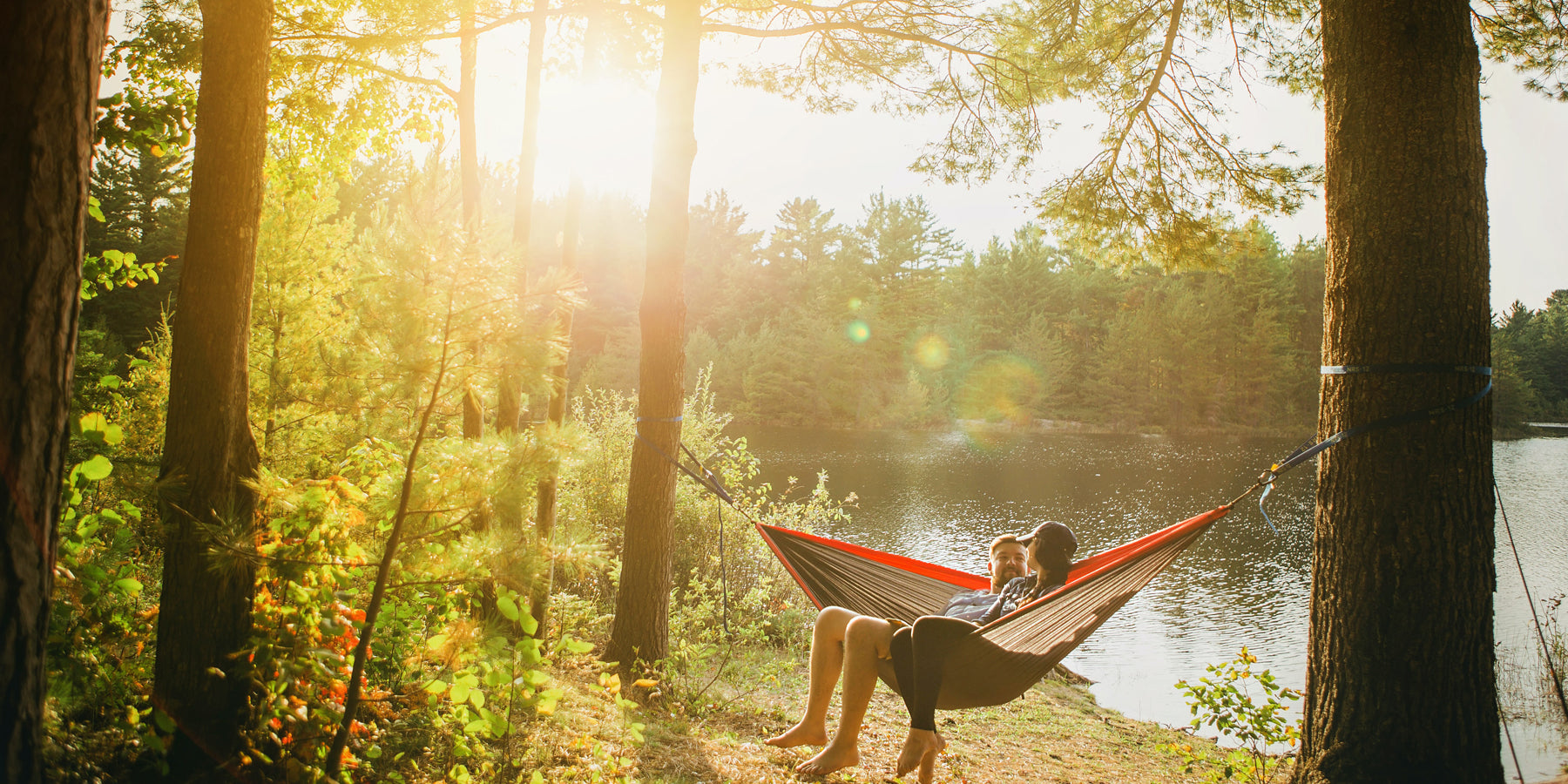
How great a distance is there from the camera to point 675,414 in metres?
2.69

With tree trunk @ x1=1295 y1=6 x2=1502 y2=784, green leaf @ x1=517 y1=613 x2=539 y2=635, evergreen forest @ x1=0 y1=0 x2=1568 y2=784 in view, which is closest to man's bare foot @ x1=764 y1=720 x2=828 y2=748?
evergreen forest @ x1=0 y1=0 x2=1568 y2=784

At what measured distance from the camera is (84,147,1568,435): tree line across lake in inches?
907

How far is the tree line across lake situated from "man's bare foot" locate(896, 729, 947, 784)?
19.7m

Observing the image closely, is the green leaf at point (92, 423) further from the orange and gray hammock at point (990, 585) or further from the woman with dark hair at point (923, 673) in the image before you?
the woman with dark hair at point (923, 673)

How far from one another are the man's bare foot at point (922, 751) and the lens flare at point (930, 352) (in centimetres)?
2379

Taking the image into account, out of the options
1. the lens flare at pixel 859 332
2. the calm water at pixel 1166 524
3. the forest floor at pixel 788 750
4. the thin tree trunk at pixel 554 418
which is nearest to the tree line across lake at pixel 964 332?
the lens flare at pixel 859 332

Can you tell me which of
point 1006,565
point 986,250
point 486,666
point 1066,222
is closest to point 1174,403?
point 986,250

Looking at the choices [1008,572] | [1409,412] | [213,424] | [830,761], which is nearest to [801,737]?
[830,761]

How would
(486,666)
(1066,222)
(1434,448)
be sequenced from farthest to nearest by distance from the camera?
1. (1066,222)
2. (1434,448)
3. (486,666)

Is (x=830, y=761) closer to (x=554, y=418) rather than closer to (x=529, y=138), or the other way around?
(x=554, y=418)

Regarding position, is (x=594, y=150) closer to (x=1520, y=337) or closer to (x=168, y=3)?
(x=168, y=3)

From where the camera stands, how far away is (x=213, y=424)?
1.35m

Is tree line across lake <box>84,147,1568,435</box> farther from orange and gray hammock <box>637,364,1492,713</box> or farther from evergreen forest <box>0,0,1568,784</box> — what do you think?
orange and gray hammock <box>637,364,1492,713</box>

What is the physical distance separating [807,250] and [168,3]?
24417 mm
